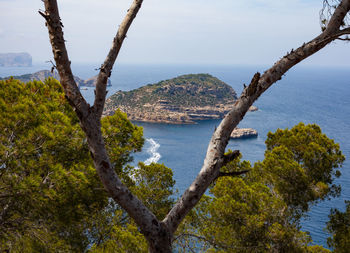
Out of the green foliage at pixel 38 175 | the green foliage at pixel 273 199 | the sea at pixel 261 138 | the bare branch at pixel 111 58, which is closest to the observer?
the bare branch at pixel 111 58

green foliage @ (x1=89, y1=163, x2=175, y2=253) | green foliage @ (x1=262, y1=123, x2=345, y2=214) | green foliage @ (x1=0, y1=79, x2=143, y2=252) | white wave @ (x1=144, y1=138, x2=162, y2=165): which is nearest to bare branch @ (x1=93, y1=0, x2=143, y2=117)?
green foliage @ (x1=0, y1=79, x2=143, y2=252)

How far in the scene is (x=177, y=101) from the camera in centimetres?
9594

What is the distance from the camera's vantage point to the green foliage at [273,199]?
31.6 ft

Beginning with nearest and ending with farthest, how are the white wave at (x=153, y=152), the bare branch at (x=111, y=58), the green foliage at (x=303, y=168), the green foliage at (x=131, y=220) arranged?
1. the bare branch at (x=111, y=58)
2. the green foliage at (x=131, y=220)
3. the green foliage at (x=303, y=168)
4. the white wave at (x=153, y=152)

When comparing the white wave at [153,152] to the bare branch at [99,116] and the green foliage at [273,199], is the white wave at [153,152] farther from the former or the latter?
the bare branch at [99,116]

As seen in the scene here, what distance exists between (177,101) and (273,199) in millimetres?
86436

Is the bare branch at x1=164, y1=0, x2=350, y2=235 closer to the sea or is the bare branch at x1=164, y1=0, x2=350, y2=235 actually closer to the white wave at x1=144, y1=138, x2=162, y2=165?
the sea

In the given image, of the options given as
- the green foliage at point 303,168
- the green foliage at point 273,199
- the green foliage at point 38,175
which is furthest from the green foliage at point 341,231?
the green foliage at point 38,175

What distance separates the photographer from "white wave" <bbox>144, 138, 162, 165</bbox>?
5106 cm

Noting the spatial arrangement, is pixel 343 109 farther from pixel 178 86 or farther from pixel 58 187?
pixel 58 187

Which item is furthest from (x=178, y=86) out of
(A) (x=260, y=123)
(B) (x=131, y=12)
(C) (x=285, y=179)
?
(B) (x=131, y=12)

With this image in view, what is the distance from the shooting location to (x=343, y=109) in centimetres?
9138

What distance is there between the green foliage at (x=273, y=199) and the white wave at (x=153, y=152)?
37.9m

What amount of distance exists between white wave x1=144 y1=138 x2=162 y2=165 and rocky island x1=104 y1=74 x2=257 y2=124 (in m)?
20.8
